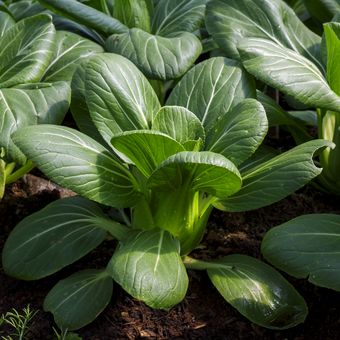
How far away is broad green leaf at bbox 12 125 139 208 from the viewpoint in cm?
219

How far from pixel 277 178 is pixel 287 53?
23.6 inches

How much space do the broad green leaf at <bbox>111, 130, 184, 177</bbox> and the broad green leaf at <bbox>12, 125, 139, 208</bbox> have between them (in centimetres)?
9

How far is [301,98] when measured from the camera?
2.47 m

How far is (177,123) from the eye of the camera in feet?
7.87

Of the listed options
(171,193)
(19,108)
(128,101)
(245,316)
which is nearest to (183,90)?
(128,101)

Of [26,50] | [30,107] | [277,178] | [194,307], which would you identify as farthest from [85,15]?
[194,307]

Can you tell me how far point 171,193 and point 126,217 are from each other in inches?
15.6

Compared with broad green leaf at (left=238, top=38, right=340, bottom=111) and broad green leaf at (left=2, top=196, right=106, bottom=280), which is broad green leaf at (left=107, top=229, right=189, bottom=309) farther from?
broad green leaf at (left=238, top=38, right=340, bottom=111)

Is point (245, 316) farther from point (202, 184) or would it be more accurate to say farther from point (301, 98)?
point (301, 98)

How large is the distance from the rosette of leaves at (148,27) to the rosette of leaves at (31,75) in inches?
4.4

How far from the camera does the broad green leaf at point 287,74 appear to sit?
2.47 metres

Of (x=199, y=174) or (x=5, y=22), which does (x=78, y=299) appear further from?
(x=5, y=22)

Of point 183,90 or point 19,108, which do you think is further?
point 183,90

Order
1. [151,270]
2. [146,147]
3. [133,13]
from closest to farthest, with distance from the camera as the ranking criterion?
1. [151,270]
2. [146,147]
3. [133,13]
